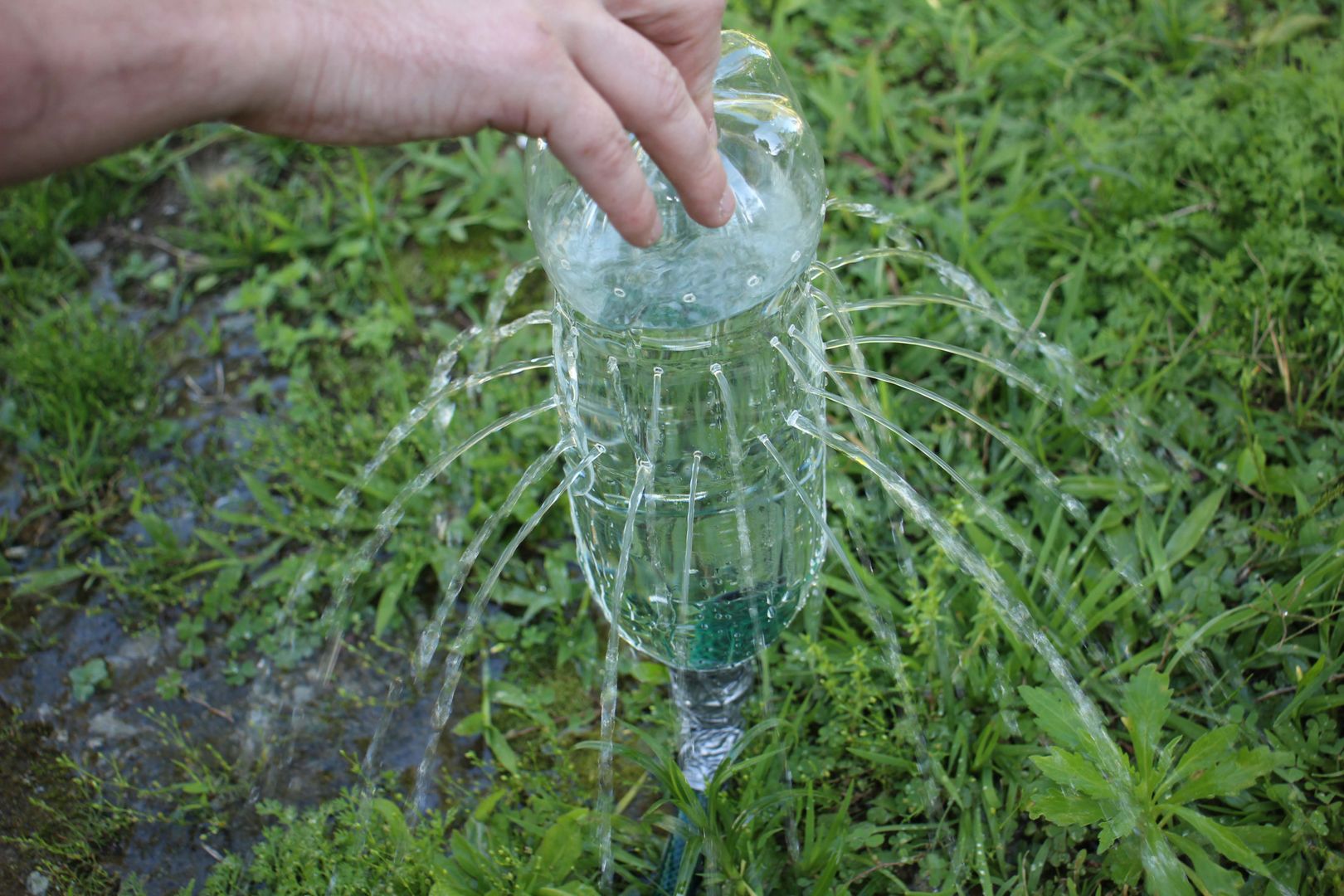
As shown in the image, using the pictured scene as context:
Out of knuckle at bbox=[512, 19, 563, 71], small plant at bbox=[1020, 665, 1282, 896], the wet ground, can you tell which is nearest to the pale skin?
knuckle at bbox=[512, 19, 563, 71]

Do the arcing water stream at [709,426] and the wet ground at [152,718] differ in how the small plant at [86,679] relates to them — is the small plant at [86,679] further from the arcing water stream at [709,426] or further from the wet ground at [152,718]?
the arcing water stream at [709,426]

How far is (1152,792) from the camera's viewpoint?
1836 mm

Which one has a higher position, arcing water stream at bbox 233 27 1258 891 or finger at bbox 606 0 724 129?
finger at bbox 606 0 724 129

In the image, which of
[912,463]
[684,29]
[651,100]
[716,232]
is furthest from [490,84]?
[912,463]

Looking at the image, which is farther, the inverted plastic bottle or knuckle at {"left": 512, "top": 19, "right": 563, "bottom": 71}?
the inverted plastic bottle

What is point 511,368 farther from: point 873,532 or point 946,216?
point 946,216

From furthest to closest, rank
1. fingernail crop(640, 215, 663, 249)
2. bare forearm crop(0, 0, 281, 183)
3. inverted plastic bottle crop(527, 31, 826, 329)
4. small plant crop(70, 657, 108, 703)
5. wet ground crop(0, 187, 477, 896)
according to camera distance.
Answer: small plant crop(70, 657, 108, 703)
wet ground crop(0, 187, 477, 896)
inverted plastic bottle crop(527, 31, 826, 329)
fingernail crop(640, 215, 663, 249)
bare forearm crop(0, 0, 281, 183)

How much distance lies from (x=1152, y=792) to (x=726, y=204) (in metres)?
1.20

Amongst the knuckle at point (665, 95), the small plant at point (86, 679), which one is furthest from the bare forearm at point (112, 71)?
the small plant at point (86, 679)

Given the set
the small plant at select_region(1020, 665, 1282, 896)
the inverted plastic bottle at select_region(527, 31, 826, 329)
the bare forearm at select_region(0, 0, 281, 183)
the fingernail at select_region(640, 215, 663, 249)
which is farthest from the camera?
the small plant at select_region(1020, 665, 1282, 896)

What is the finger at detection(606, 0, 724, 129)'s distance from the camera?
1.41 metres

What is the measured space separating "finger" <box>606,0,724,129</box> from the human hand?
6 cm

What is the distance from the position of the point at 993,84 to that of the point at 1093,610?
6.47ft

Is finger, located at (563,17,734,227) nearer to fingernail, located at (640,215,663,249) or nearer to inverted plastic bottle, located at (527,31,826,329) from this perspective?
fingernail, located at (640,215,663,249)
